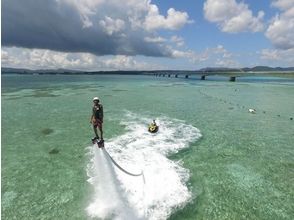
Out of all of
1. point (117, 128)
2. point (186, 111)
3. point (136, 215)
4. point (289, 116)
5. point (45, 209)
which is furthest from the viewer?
point (186, 111)

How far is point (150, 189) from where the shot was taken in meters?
16.4

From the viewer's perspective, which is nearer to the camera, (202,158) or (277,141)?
(202,158)

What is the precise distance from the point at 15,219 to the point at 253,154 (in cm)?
1852

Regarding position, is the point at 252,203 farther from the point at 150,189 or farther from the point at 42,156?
the point at 42,156

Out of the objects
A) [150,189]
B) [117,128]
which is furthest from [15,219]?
[117,128]

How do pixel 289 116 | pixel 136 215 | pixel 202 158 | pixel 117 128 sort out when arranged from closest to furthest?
pixel 136 215 → pixel 202 158 → pixel 117 128 → pixel 289 116

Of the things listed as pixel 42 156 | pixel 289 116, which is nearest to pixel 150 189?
pixel 42 156

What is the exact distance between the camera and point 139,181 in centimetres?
1747

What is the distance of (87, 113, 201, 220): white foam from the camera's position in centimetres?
1431

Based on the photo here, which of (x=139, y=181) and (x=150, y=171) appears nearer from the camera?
(x=139, y=181)

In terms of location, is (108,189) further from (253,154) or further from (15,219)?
(253,154)

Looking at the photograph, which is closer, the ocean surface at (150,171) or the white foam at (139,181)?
the white foam at (139,181)

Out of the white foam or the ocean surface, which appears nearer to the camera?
the white foam

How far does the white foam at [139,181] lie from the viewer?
47.0 ft
